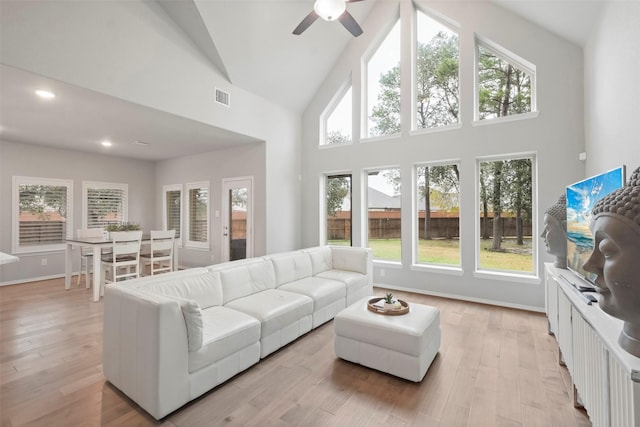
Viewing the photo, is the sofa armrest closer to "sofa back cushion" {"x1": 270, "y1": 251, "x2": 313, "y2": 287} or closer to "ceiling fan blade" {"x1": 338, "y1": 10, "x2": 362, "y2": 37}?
"sofa back cushion" {"x1": 270, "y1": 251, "x2": 313, "y2": 287}

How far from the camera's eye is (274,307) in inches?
111

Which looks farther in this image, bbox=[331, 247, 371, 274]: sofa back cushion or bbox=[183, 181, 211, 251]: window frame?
bbox=[183, 181, 211, 251]: window frame

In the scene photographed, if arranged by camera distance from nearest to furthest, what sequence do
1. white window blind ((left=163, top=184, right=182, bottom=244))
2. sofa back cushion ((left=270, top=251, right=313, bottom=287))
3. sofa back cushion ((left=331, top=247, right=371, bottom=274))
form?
sofa back cushion ((left=270, top=251, right=313, bottom=287)) → sofa back cushion ((left=331, top=247, right=371, bottom=274)) → white window blind ((left=163, top=184, right=182, bottom=244))

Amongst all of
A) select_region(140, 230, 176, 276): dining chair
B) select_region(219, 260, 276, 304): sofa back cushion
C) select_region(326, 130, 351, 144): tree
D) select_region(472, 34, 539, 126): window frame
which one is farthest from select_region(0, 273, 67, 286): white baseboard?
select_region(472, 34, 539, 126): window frame

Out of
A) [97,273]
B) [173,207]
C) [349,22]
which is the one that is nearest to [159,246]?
[97,273]

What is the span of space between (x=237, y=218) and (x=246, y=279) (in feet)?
10.3

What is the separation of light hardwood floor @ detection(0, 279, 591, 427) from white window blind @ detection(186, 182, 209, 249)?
3585mm

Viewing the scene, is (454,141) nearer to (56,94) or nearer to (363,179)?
(363,179)

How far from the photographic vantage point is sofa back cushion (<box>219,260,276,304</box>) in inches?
116

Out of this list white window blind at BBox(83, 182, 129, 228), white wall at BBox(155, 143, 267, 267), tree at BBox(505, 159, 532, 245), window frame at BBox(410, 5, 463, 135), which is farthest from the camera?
white window blind at BBox(83, 182, 129, 228)

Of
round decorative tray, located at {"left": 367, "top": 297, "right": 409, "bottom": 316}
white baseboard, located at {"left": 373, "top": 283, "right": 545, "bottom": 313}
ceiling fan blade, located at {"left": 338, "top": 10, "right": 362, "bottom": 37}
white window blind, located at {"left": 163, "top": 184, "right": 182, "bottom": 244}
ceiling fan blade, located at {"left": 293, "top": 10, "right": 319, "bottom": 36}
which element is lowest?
white baseboard, located at {"left": 373, "top": 283, "right": 545, "bottom": 313}

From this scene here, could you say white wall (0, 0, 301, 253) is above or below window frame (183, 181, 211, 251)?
above

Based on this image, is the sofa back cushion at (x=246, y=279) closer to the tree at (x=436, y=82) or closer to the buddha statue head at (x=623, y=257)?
the buddha statue head at (x=623, y=257)

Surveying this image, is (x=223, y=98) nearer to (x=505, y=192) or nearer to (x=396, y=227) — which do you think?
(x=396, y=227)
